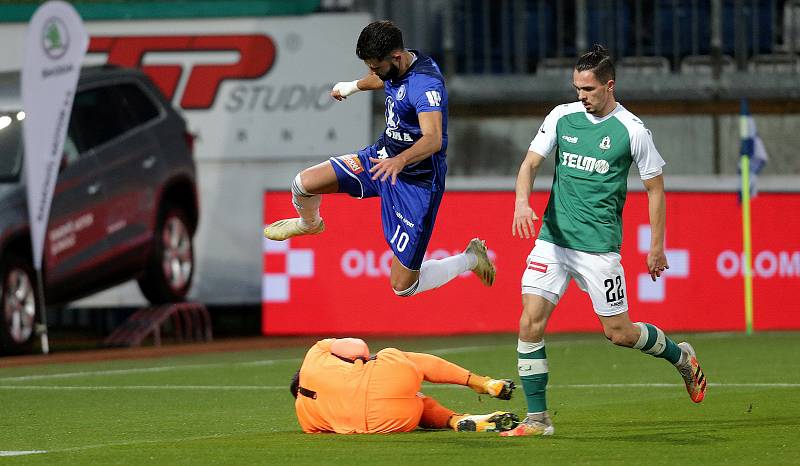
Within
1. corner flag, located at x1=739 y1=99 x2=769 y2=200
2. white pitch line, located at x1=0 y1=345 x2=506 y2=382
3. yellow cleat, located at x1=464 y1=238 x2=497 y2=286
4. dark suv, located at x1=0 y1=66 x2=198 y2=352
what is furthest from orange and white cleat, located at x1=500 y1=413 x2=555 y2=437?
corner flag, located at x1=739 y1=99 x2=769 y2=200

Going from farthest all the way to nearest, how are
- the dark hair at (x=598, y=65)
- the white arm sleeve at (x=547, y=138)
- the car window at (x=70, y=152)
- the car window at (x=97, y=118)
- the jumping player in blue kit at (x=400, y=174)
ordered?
the car window at (x=97, y=118)
the car window at (x=70, y=152)
the jumping player in blue kit at (x=400, y=174)
the white arm sleeve at (x=547, y=138)
the dark hair at (x=598, y=65)

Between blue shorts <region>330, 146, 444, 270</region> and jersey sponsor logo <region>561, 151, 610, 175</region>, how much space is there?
1460 millimetres

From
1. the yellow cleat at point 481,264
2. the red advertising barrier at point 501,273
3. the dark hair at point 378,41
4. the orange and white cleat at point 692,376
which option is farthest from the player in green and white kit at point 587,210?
the red advertising barrier at point 501,273

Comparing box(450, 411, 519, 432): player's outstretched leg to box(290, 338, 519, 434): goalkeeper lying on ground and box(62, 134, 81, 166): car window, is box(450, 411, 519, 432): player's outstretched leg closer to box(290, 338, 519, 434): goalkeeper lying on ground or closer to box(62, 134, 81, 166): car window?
box(290, 338, 519, 434): goalkeeper lying on ground

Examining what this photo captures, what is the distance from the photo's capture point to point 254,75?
21234 millimetres

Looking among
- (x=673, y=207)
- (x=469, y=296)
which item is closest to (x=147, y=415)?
(x=469, y=296)

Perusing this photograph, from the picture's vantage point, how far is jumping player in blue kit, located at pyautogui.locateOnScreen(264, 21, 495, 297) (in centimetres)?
966

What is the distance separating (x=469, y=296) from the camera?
746 inches

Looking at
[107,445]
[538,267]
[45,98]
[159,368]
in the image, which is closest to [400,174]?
[538,267]

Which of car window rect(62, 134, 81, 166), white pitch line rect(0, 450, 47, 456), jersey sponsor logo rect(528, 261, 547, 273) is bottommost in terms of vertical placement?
white pitch line rect(0, 450, 47, 456)

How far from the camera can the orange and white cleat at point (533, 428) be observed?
8.77m

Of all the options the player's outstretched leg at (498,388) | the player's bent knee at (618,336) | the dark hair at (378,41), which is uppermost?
the dark hair at (378,41)

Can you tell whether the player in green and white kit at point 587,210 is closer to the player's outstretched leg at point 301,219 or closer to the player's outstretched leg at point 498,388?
the player's outstretched leg at point 498,388

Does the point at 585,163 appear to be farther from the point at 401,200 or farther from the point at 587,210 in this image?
the point at 401,200
